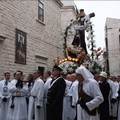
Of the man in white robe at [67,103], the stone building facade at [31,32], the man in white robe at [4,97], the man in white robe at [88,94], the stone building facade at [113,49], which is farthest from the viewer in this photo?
the stone building facade at [113,49]

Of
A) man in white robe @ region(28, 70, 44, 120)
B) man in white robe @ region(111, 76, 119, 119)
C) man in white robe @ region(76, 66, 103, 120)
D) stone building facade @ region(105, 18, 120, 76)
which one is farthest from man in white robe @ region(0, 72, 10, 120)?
stone building facade @ region(105, 18, 120, 76)

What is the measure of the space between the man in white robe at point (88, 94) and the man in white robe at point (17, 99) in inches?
143

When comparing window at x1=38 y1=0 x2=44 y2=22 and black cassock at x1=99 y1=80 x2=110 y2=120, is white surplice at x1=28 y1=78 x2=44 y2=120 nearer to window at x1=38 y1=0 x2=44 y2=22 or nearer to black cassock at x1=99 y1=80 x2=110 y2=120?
black cassock at x1=99 y1=80 x2=110 y2=120

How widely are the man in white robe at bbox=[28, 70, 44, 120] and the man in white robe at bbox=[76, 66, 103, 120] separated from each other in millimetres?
3177

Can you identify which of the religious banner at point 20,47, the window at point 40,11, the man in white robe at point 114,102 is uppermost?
the window at point 40,11

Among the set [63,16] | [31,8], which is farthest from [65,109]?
[63,16]

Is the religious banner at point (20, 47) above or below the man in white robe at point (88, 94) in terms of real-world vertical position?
above

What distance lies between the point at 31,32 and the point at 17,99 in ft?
27.3

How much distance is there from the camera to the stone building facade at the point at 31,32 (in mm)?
13453

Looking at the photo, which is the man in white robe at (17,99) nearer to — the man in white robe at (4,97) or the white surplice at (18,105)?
the white surplice at (18,105)

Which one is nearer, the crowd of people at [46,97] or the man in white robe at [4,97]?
the crowd of people at [46,97]

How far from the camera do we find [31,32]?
16.8 m

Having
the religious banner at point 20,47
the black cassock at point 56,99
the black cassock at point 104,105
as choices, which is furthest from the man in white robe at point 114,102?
the religious banner at point 20,47

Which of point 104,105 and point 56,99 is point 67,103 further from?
point 56,99
